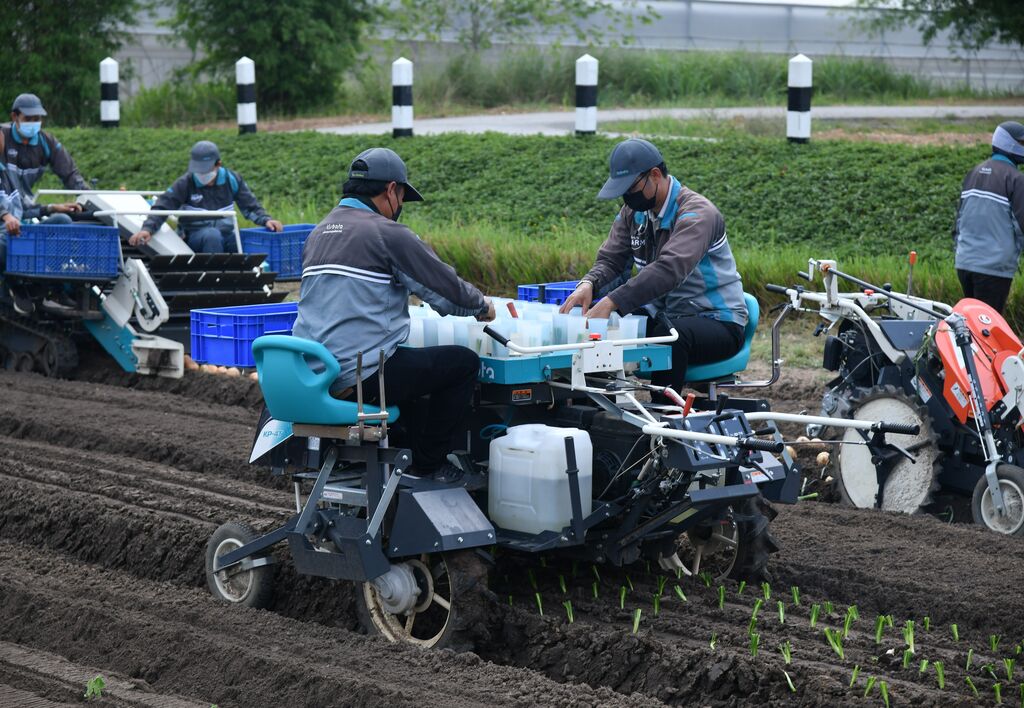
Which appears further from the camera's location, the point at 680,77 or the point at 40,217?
the point at 680,77

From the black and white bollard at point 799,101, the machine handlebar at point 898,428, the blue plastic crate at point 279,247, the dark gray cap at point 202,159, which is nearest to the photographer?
the machine handlebar at point 898,428

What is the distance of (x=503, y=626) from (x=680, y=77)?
1864cm

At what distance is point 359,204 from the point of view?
5805 millimetres

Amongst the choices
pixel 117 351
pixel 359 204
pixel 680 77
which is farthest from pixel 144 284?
pixel 680 77

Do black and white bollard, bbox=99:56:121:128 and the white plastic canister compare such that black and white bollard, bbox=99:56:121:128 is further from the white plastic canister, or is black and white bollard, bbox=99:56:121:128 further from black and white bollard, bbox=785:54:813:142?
the white plastic canister

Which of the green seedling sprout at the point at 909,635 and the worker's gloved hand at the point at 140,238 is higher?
the worker's gloved hand at the point at 140,238

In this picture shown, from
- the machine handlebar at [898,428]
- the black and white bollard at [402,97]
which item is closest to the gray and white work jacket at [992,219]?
the machine handlebar at [898,428]

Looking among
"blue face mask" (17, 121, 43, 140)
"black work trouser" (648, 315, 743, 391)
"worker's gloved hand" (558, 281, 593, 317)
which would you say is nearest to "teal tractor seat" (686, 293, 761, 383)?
"black work trouser" (648, 315, 743, 391)

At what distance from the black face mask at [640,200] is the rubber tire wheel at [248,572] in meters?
2.24

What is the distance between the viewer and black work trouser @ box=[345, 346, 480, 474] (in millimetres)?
5633

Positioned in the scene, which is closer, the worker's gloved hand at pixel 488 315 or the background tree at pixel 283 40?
the worker's gloved hand at pixel 488 315

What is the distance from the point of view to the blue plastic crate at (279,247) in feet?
37.6

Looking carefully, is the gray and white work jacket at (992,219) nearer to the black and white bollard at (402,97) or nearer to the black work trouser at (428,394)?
the black work trouser at (428,394)

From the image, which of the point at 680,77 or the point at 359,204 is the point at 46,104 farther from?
the point at 359,204
